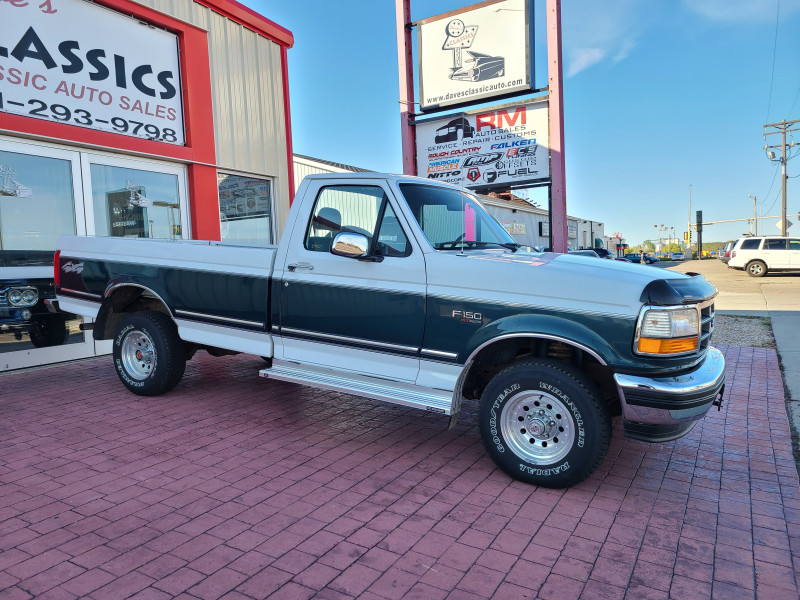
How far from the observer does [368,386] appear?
4289 mm

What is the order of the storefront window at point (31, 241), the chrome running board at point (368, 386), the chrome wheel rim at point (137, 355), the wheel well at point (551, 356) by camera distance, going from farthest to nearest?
the storefront window at point (31, 241), the chrome wheel rim at point (137, 355), the chrome running board at point (368, 386), the wheel well at point (551, 356)

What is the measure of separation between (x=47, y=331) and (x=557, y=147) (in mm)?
8235

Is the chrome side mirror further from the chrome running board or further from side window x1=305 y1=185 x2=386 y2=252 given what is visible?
the chrome running board

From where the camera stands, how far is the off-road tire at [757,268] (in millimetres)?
25859

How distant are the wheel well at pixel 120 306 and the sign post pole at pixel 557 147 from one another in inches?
241

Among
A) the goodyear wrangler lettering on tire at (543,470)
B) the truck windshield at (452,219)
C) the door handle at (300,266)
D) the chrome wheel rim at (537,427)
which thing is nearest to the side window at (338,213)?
the door handle at (300,266)

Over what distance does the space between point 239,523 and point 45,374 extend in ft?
17.1

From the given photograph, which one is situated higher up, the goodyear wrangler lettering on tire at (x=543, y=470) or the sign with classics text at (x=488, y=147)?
the sign with classics text at (x=488, y=147)

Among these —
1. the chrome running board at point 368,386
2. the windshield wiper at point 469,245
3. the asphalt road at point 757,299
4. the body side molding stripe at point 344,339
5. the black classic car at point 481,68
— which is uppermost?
the black classic car at point 481,68

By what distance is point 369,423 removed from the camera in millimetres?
5062

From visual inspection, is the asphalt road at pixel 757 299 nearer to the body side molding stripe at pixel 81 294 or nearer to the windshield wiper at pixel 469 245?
the windshield wiper at pixel 469 245

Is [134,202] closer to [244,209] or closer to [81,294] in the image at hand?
[244,209]

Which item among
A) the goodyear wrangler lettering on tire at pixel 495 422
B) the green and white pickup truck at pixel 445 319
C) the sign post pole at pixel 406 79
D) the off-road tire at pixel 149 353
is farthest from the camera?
the sign post pole at pixel 406 79

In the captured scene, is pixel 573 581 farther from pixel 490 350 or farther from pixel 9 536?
pixel 9 536
